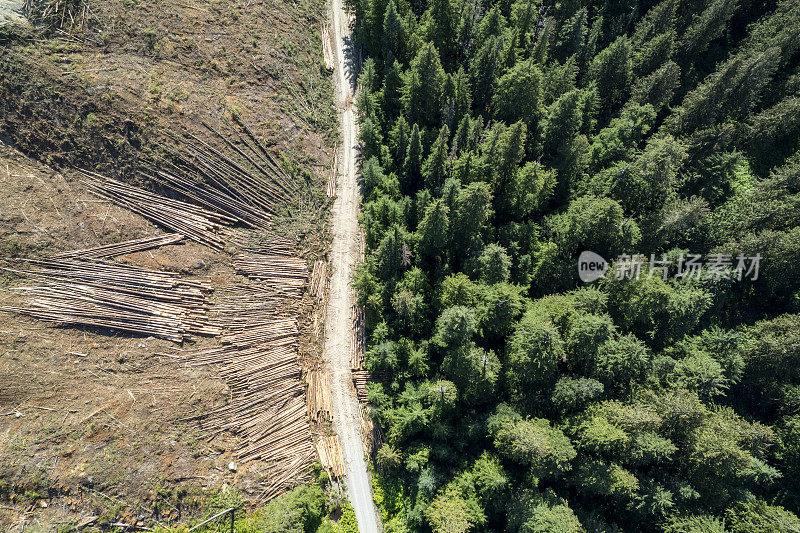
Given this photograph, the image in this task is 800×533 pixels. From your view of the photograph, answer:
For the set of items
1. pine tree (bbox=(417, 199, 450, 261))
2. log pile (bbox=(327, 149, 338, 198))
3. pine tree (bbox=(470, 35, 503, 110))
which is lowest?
pine tree (bbox=(417, 199, 450, 261))

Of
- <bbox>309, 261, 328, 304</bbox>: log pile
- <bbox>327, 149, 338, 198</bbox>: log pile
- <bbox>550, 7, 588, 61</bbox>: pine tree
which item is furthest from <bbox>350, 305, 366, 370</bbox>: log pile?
<bbox>550, 7, 588, 61</bbox>: pine tree

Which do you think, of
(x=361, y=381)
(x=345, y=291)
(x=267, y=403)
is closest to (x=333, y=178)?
(x=345, y=291)

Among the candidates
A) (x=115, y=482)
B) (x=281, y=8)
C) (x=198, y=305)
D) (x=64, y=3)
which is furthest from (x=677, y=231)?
(x=64, y=3)

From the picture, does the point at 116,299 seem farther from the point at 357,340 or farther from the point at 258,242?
the point at 357,340

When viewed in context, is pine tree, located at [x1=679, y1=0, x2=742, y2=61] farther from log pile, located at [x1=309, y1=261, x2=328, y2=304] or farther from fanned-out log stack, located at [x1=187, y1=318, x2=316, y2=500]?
fanned-out log stack, located at [x1=187, y1=318, x2=316, y2=500]

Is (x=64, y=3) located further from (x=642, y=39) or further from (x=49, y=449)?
(x=642, y=39)

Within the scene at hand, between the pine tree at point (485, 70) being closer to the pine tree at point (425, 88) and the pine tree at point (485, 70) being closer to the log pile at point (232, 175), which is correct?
the pine tree at point (425, 88)

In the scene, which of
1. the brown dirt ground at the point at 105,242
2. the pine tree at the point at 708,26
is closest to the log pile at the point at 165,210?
the brown dirt ground at the point at 105,242
